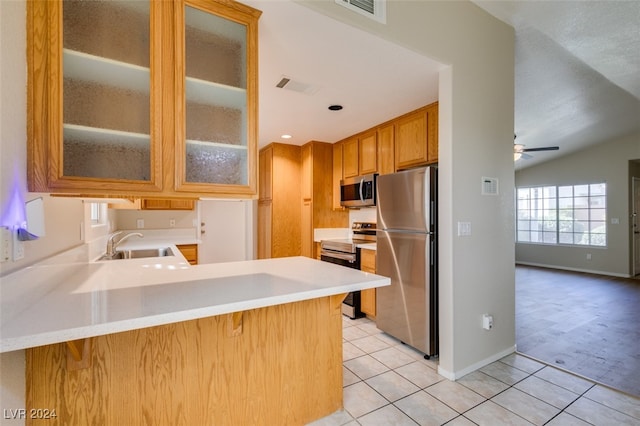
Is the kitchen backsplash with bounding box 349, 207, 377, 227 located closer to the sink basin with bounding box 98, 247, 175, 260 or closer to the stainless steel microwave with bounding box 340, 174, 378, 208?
the stainless steel microwave with bounding box 340, 174, 378, 208

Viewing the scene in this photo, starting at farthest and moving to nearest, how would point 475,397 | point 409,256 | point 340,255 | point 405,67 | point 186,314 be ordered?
point 340,255, point 409,256, point 405,67, point 475,397, point 186,314

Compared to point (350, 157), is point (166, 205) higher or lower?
lower

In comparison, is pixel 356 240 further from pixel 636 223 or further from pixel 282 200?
pixel 636 223

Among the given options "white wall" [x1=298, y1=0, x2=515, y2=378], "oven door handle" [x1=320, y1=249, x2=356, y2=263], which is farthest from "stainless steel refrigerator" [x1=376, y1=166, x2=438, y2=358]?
"oven door handle" [x1=320, y1=249, x2=356, y2=263]

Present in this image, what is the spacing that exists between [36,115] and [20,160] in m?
0.20

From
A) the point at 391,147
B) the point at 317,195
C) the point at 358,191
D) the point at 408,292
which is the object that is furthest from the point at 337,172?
the point at 408,292

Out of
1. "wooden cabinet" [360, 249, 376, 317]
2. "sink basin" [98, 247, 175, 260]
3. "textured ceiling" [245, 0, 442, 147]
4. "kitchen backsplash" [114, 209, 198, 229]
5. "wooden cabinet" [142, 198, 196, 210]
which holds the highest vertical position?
"textured ceiling" [245, 0, 442, 147]

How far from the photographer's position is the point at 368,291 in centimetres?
344

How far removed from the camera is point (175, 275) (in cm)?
159

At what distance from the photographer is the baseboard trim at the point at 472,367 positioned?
2.25 m

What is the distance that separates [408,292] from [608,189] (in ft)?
20.4

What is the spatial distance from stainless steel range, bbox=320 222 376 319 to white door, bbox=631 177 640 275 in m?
5.88

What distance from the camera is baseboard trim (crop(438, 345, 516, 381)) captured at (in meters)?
2.25

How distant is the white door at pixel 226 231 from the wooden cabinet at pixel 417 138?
300 cm
